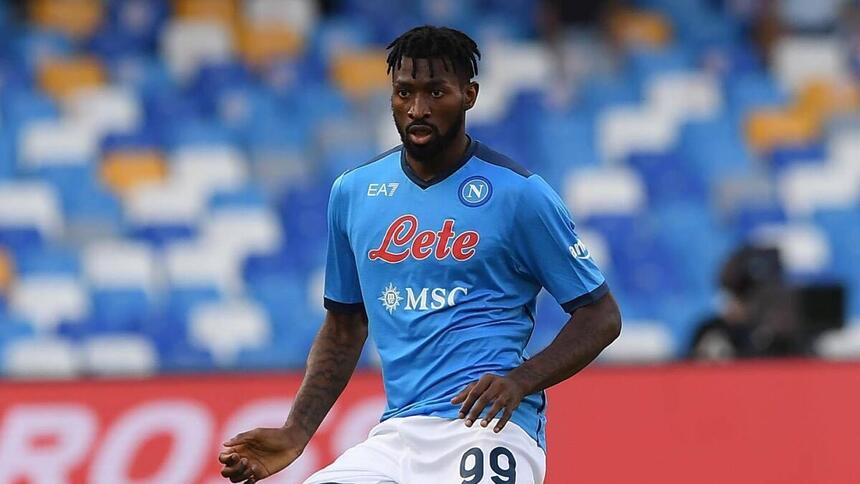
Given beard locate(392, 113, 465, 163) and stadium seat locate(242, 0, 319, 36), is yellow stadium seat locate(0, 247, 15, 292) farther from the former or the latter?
beard locate(392, 113, 465, 163)

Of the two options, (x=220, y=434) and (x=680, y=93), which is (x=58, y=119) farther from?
(x=220, y=434)

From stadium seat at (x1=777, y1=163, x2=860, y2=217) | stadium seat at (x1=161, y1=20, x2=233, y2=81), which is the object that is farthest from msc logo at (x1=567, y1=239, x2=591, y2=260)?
stadium seat at (x1=161, y1=20, x2=233, y2=81)

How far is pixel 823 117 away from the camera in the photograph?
14.8 meters

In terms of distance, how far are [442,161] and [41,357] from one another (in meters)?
7.29

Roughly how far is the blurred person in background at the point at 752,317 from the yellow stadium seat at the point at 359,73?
5596 millimetres

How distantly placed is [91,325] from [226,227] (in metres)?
1.51

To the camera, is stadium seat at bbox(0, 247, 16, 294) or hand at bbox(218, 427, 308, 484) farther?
stadium seat at bbox(0, 247, 16, 294)

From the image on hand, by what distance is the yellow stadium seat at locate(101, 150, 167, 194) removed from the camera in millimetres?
13211

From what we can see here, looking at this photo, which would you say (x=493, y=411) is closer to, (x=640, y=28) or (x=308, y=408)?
(x=308, y=408)

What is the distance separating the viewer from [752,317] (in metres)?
9.12

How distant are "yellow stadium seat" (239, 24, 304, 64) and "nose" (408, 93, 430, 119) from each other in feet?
33.7

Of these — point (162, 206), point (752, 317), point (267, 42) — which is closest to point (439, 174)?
point (752, 317)

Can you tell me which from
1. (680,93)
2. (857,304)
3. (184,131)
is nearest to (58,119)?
(184,131)

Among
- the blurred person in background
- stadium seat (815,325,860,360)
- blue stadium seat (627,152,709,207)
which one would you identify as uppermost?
blue stadium seat (627,152,709,207)
